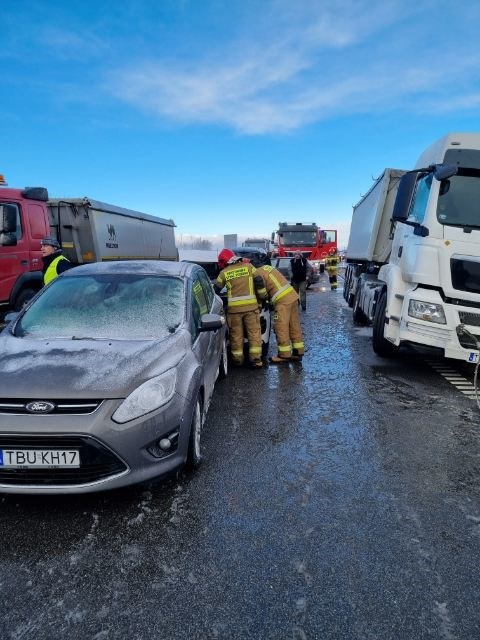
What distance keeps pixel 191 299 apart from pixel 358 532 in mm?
2353

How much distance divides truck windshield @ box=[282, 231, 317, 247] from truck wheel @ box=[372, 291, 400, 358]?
55.8ft

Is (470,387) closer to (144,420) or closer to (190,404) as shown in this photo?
(190,404)

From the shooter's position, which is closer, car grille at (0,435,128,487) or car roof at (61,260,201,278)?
car grille at (0,435,128,487)

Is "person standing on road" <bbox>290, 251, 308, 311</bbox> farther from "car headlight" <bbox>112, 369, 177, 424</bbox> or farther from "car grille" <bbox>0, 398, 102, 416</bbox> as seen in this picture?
"car grille" <bbox>0, 398, 102, 416</bbox>

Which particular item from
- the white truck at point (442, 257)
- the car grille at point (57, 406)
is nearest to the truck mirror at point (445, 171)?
the white truck at point (442, 257)

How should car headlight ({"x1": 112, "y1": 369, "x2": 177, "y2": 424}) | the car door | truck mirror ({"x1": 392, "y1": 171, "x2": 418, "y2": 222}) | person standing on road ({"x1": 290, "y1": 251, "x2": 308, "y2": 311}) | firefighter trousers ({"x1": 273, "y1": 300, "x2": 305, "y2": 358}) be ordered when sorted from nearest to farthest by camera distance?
car headlight ({"x1": 112, "y1": 369, "x2": 177, "y2": 424}) → the car door → truck mirror ({"x1": 392, "y1": 171, "x2": 418, "y2": 222}) → firefighter trousers ({"x1": 273, "y1": 300, "x2": 305, "y2": 358}) → person standing on road ({"x1": 290, "y1": 251, "x2": 308, "y2": 311})

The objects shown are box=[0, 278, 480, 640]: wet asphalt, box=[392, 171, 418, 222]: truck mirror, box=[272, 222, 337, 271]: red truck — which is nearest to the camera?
box=[0, 278, 480, 640]: wet asphalt

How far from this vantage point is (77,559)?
2.39 metres

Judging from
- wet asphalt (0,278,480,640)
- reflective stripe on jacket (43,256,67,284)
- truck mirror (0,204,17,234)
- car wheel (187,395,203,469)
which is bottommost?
wet asphalt (0,278,480,640)

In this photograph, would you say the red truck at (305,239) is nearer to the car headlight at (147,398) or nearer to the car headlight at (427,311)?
the car headlight at (427,311)

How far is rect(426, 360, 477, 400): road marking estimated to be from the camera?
5.44 meters

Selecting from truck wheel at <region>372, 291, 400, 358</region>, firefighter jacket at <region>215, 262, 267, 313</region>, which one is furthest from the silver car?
truck wheel at <region>372, 291, 400, 358</region>

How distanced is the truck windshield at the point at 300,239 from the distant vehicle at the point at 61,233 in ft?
28.0

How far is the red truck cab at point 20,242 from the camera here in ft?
25.8
